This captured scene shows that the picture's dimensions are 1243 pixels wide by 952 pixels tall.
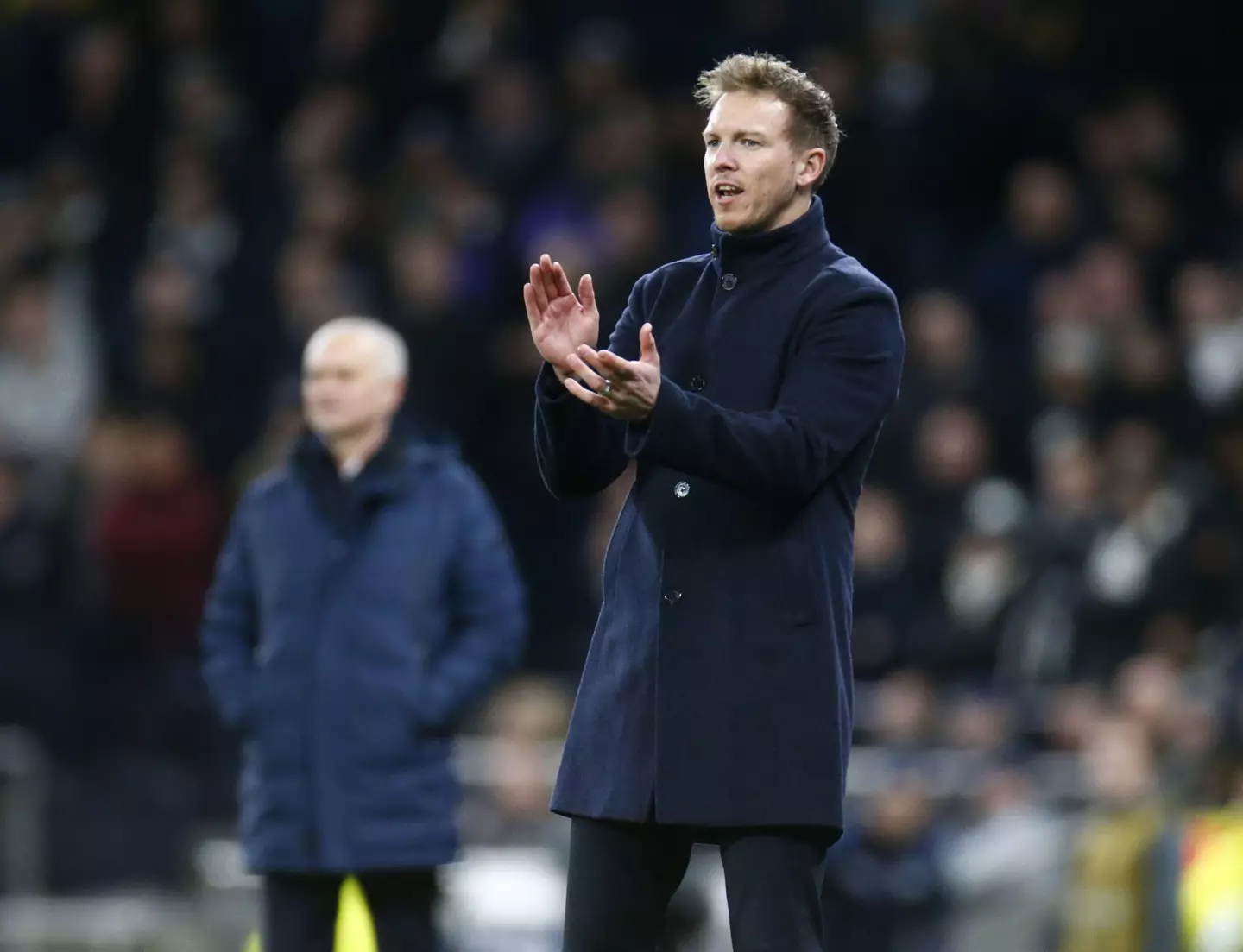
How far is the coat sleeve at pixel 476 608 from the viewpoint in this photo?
18.6 ft

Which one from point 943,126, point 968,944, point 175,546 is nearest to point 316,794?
point 968,944

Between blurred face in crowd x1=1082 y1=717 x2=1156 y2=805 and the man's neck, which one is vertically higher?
the man's neck

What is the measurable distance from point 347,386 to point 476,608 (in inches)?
24.4

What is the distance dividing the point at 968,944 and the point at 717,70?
5125 millimetres

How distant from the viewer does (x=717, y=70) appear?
3.96 meters

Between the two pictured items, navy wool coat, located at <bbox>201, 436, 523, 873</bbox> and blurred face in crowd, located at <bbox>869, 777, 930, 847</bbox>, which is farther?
blurred face in crowd, located at <bbox>869, 777, 930, 847</bbox>

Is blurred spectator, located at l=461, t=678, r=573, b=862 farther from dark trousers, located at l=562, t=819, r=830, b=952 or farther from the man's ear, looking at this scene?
the man's ear

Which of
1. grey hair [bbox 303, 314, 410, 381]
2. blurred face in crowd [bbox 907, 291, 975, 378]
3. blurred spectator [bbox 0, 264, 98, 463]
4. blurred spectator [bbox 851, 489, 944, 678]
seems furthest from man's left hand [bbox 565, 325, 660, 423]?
blurred spectator [bbox 0, 264, 98, 463]

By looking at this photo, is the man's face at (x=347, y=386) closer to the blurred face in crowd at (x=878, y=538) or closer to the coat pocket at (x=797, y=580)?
the coat pocket at (x=797, y=580)

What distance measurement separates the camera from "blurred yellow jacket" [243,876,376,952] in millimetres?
5445

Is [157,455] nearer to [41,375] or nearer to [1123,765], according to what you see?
[41,375]

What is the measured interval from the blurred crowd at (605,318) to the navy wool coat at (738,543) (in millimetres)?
4364

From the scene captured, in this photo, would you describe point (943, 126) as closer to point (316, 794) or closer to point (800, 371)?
point (316, 794)

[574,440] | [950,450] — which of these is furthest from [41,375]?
[574,440]
